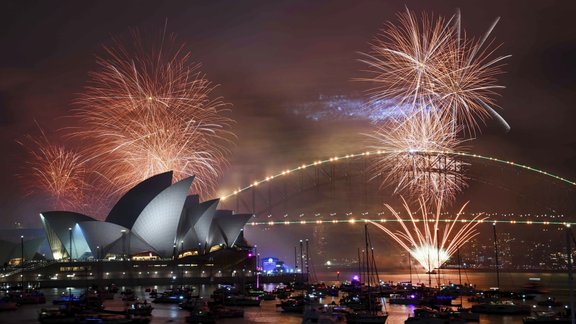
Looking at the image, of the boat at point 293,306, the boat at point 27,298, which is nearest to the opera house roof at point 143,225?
the boat at point 27,298

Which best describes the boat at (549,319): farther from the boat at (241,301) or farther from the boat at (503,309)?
the boat at (241,301)

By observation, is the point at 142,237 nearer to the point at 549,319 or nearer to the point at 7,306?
the point at 7,306

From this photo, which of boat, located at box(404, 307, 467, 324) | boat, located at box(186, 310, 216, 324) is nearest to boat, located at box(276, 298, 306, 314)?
boat, located at box(186, 310, 216, 324)

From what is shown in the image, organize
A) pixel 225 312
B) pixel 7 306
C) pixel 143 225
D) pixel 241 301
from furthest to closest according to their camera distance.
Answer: pixel 143 225 < pixel 241 301 < pixel 7 306 < pixel 225 312

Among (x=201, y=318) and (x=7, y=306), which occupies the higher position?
(x=7, y=306)

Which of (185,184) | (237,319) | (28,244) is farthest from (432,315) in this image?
(28,244)

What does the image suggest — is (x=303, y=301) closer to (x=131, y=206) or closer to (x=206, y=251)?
(x=131, y=206)

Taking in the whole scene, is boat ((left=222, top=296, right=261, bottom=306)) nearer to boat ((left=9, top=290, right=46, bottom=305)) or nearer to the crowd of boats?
the crowd of boats

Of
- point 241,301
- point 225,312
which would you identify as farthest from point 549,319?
point 241,301
